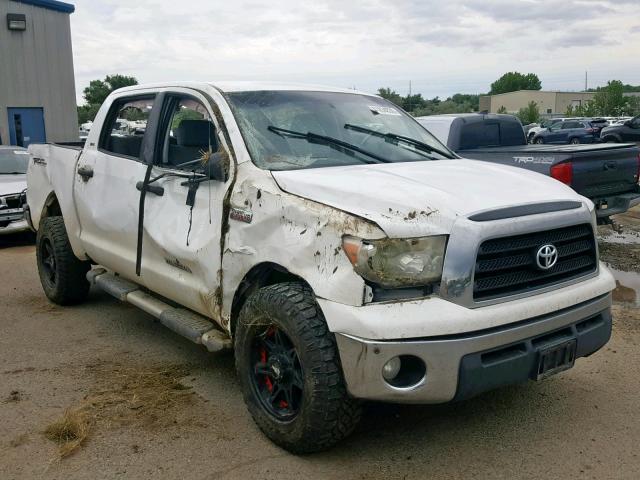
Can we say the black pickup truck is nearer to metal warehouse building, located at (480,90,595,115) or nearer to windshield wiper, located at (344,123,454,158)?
windshield wiper, located at (344,123,454,158)

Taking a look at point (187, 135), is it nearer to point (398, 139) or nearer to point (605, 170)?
point (398, 139)

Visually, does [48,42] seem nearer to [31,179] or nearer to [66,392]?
A: [31,179]

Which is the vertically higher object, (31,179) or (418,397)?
(31,179)

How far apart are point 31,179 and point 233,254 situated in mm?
3796

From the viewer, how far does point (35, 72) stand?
2242cm

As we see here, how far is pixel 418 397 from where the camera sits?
316 cm

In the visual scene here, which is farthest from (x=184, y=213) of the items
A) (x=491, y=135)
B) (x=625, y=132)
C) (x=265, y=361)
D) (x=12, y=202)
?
(x=625, y=132)

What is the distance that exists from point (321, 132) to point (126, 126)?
2103 mm

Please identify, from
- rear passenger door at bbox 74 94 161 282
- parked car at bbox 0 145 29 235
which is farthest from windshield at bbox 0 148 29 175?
rear passenger door at bbox 74 94 161 282

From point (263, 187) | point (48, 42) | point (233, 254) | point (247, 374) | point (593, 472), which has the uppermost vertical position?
point (48, 42)

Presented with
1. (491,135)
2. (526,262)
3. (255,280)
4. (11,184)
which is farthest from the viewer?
(11,184)

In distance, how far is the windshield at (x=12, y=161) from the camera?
1099 cm

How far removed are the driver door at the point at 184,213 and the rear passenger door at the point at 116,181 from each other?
184mm

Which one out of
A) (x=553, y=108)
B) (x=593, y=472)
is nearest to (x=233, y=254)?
(x=593, y=472)
